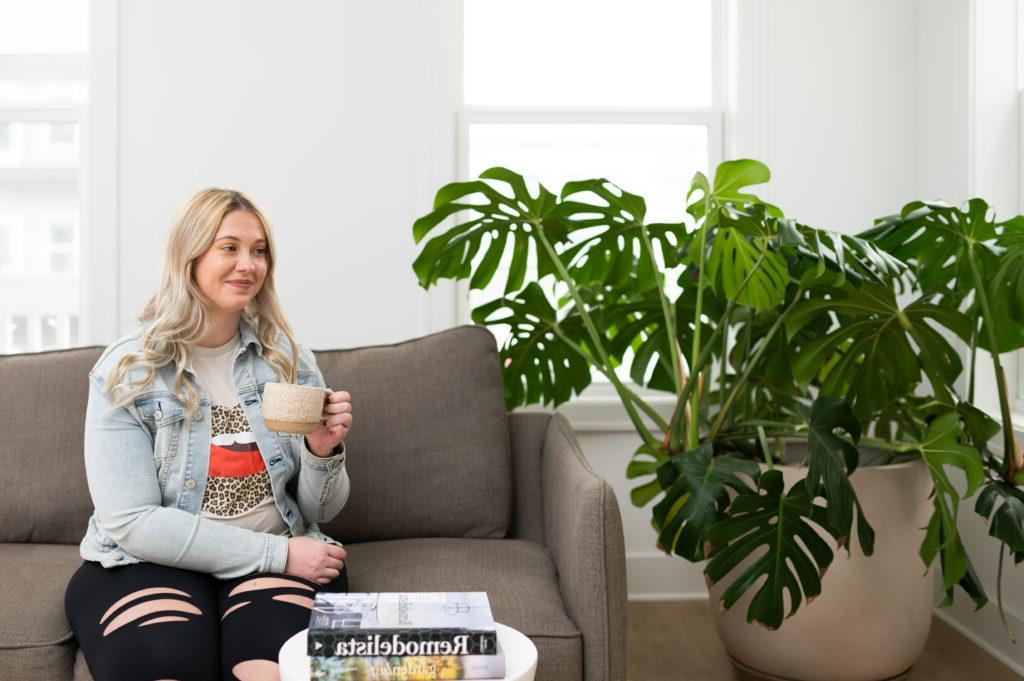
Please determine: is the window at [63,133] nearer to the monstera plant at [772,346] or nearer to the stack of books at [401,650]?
the monstera plant at [772,346]

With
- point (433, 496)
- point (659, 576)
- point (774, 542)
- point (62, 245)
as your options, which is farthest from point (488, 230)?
point (62, 245)

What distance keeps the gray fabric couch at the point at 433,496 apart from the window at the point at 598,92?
2.28 ft

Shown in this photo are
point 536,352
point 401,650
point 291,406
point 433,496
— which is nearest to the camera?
point 401,650

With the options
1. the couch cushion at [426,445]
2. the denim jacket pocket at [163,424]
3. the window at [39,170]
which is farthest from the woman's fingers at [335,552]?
the window at [39,170]

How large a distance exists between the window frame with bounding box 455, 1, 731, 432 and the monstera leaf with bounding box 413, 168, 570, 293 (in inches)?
23.5

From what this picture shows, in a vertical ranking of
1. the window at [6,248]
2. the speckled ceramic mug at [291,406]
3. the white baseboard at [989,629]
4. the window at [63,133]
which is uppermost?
the window at [63,133]

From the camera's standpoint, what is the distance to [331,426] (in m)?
1.55

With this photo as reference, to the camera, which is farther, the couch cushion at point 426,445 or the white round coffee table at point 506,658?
the couch cushion at point 426,445

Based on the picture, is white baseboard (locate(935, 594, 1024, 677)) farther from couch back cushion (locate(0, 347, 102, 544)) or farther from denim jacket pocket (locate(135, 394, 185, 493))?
couch back cushion (locate(0, 347, 102, 544))

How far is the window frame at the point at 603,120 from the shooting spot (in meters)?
2.74

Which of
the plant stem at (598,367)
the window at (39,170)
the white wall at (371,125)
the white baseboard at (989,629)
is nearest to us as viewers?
the plant stem at (598,367)

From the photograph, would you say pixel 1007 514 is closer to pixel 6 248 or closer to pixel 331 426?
pixel 331 426

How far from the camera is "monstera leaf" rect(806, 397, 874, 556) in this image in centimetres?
160

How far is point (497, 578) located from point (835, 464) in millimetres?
688
